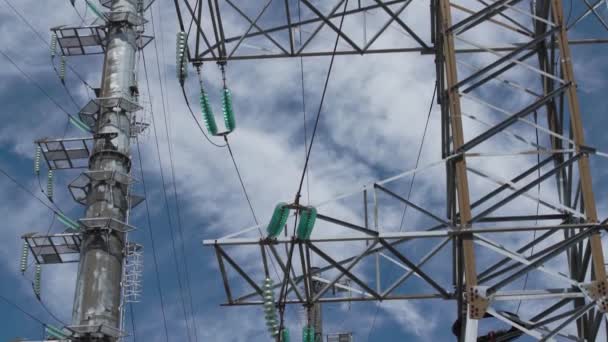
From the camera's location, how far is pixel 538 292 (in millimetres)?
18719

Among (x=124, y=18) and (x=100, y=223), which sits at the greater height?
(x=124, y=18)

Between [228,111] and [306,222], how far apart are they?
15.5ft

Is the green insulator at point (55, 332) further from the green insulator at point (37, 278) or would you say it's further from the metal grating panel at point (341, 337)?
the metal grating panel at point (341, 337)

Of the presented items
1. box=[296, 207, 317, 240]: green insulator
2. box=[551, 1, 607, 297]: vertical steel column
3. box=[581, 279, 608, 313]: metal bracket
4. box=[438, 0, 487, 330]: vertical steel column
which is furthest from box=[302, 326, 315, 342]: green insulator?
box=[551, 1, 607, 297]: vertical steel column

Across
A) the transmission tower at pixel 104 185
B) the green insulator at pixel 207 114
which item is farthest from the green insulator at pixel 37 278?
the green insulator at pixel 207 114

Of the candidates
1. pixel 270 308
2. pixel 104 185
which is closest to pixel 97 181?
pixel 104 185

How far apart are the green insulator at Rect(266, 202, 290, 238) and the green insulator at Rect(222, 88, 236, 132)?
384 cm

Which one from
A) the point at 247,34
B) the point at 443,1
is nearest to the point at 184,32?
the point at 247,34

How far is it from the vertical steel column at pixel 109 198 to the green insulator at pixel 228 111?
18.9ft

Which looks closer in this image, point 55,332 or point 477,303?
point 477,303

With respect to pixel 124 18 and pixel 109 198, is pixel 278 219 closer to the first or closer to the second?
pixel 109 198

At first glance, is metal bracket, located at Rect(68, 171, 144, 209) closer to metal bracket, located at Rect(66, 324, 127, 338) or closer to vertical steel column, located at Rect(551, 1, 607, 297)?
metal bracket, located at Rect(66, 324, 127, 338)

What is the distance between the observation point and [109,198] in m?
26.8

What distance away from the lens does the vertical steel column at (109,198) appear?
25031 millimetres
